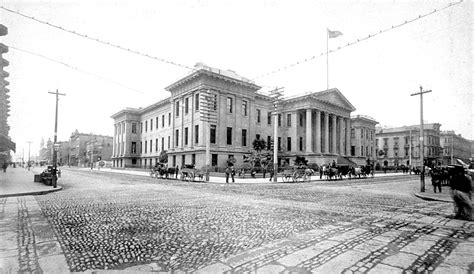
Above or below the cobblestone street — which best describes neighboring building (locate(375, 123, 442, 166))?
above

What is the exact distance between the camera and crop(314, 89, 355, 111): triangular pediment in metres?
Result: 48.0

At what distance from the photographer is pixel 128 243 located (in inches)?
189

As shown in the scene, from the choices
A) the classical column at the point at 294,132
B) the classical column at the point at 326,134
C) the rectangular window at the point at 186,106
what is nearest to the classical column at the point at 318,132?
the classical column at the point at 326,134

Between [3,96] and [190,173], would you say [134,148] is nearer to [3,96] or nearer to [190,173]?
[3,96]

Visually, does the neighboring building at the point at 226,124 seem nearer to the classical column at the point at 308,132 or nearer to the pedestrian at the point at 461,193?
the classical column at the point at 308,132

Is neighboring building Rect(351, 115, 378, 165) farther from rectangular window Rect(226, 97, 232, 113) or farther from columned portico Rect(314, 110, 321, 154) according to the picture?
rectangular window Rect(226, 97, 232, 113)

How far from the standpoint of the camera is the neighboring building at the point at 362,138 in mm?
62453

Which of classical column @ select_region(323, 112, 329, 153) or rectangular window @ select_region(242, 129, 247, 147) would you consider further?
classical column @ select_region(323, 112, 329, 153)

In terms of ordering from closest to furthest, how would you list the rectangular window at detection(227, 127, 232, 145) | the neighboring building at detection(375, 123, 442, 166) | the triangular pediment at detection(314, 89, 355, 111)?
the rectangular window at detection(227, 127, 232, 145)
the triangular pediment at detection(314, 89, 355, 111)
the neighboring building at detection(375, 123, 442, 166)

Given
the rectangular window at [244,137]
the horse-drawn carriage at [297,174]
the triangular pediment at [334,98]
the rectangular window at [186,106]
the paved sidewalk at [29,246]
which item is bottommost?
the horse-drawn carriage at [297,174]

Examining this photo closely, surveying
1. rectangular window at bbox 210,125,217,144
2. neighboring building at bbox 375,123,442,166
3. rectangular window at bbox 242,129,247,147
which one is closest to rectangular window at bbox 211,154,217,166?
rectangular window at bbox 210,125,217,144

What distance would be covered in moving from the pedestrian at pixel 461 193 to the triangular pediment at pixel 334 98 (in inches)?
1590

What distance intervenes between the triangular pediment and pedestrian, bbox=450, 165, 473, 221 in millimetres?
40375

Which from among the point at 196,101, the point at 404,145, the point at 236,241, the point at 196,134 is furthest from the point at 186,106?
the point at 404,145
